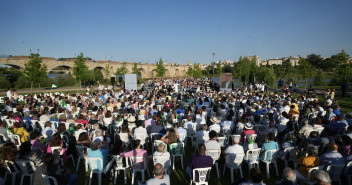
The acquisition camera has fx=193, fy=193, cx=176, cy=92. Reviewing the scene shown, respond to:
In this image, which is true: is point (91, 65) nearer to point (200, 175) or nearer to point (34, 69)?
point (34, 69)

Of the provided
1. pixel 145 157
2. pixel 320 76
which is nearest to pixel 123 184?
pixel 145 157

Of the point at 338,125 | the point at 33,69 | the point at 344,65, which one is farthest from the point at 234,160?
the point at 33,69

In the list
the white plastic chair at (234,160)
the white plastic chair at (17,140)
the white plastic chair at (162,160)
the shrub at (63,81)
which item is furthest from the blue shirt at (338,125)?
the shrub at (63,81)

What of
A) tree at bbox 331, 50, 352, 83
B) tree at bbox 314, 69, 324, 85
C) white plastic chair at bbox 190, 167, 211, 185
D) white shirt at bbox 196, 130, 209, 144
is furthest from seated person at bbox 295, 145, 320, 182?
tree at bbox 314, 69, 324, 85

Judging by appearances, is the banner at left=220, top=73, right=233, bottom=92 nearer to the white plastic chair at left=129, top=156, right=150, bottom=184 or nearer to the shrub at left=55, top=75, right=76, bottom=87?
the white plastic chair at left=129, top=156, right=150, bottom=184

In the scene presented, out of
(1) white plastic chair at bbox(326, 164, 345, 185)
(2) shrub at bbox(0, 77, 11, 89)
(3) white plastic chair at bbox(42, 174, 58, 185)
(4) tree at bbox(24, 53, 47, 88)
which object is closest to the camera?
(3) white plastic chair at bbox(42, 174, 58, 185)

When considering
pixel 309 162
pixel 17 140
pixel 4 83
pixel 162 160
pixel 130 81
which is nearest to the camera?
pixel 309 162

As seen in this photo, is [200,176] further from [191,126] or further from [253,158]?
[191,126]

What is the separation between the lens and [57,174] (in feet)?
11.8

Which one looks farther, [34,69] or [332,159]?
[34,69]

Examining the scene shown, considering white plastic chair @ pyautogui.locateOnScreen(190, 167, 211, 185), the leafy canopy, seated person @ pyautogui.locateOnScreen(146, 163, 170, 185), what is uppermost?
the leafy canopy

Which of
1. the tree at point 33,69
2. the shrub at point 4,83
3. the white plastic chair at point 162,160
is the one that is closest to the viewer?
the white plastic chair at point 162,160

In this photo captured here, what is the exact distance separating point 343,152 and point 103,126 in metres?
7.69

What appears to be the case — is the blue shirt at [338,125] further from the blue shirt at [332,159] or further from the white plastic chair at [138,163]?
the white plastic chair at [138,163]
